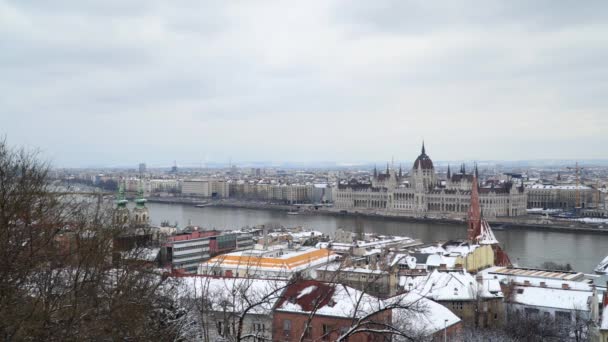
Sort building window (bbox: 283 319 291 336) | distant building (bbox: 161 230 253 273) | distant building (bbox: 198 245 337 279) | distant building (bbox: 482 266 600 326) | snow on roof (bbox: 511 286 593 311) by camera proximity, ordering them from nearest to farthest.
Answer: building window (bbox: 283 319 291 336) → distant building (bbox: 482 266 600 326) → snow on roof (bbox: 511 286 593 311) → distant building (bbox: 198 245 337 279) → distant building (bbox: 161 230 253 273)

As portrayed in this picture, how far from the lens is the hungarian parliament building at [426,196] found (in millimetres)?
31844

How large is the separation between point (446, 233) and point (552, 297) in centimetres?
1615

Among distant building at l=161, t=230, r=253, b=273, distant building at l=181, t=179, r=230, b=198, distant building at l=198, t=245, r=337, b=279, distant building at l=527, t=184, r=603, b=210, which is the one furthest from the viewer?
distant building at l=181, t=179, r=230, b=198

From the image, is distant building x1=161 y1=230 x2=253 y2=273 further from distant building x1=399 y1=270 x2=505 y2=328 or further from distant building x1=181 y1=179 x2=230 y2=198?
distant building x1=181 y1=179 x2=230 y2=198

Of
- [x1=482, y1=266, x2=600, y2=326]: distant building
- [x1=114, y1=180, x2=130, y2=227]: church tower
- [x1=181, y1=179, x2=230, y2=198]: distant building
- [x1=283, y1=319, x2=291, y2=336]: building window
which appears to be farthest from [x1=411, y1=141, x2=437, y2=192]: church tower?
[x1=283, y1=319, x2=291, y2=336]: building window

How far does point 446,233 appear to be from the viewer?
81.0 feet

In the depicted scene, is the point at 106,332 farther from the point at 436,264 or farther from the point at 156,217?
the point at 156,217

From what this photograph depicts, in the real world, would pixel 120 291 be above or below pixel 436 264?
above

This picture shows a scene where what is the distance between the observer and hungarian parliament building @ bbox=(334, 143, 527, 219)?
104 ft

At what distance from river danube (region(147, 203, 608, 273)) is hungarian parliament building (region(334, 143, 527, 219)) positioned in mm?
3270

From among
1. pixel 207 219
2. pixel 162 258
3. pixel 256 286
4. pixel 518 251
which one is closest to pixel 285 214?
pixel 207 219

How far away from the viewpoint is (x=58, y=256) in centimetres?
337

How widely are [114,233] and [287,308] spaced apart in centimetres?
228

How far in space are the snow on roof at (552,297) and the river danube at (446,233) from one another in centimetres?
638
